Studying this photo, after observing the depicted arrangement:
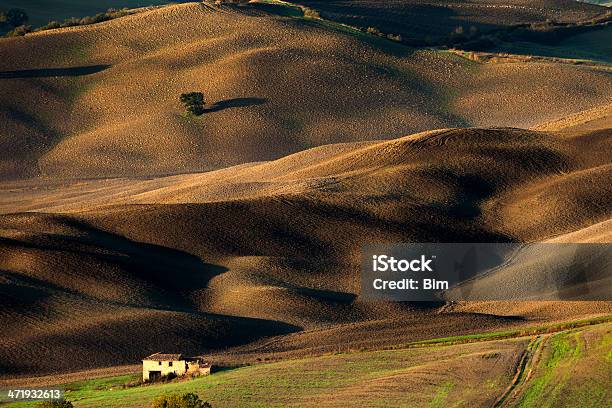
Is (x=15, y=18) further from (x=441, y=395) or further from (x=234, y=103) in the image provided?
(x=441, y=395)

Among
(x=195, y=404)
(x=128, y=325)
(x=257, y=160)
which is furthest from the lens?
(x=257, y=160)

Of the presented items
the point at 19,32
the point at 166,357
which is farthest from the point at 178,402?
the point at 19,32

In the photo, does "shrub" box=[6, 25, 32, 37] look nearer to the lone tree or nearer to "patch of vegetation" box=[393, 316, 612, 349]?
the lone tree

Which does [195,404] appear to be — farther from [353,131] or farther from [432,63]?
[432,63]

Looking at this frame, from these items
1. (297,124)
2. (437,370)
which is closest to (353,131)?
(297,124)

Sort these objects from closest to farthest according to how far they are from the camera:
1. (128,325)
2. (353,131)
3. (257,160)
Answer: (128,325) < (257,160) < (353,131)

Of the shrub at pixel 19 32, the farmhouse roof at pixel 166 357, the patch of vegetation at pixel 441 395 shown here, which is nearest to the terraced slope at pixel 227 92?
the shrub at pixel 19 32
